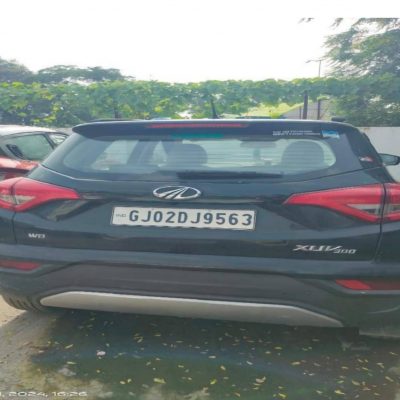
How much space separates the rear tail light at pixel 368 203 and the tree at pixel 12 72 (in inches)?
1683

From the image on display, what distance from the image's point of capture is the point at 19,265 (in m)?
2.57

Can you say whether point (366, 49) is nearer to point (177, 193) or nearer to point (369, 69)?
point (369, 69)

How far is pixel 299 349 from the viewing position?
281cm

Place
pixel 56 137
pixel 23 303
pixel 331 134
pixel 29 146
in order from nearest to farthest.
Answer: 1. pixel 331 134
2. pixel 23 303
3. pixel 29 146
4. pixel 56 137

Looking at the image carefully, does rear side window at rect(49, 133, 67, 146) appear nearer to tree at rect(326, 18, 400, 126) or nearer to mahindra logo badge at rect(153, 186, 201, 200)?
mahindra logo badge at rect(153, 186, 201, 200)

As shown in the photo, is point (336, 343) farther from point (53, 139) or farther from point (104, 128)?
point (53, 139)

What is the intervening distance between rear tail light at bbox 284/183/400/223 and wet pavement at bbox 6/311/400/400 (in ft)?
3.02

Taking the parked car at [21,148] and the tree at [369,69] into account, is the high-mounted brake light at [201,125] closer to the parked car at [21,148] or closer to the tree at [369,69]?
the parked car at [21,148]

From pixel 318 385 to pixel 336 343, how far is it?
545mm

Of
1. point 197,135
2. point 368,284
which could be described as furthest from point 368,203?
point 197,135

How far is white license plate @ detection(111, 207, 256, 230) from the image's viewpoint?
91.7 inches

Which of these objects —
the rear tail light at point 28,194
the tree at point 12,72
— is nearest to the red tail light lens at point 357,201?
the rear tail light at point 28,194

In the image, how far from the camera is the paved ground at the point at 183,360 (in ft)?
7.75

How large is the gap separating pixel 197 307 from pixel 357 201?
A: 978 millimetres
